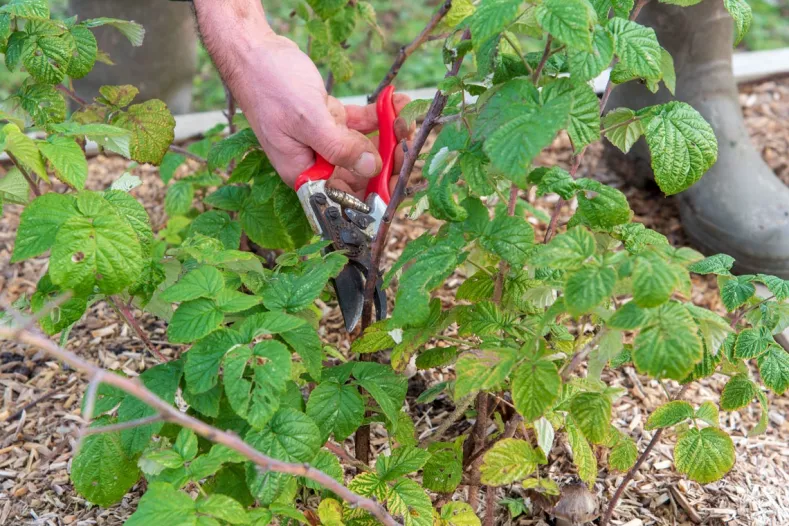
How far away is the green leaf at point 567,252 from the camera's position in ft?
3.62

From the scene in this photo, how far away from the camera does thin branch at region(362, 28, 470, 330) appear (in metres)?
1.37

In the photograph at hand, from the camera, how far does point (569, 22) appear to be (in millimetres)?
1055

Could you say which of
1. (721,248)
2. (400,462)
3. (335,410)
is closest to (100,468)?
(335,410)

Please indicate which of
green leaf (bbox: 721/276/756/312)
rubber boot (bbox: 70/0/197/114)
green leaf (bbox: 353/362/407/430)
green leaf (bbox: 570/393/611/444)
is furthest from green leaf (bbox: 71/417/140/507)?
rubber boot (bbox: 70/0/197/114)

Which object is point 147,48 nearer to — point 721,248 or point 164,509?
point 721,248

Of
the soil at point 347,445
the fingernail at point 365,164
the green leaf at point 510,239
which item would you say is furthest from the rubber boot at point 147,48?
the green leaf at point 510,239

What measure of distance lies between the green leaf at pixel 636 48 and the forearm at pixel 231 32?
952 millimetres

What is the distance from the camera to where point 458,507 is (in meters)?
1.44

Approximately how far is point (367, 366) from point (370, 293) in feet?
0.74

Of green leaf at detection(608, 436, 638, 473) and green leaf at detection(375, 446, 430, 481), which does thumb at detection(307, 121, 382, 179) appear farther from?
green leaf at detection(608, 436, 638, 473)

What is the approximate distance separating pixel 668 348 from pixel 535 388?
0.67 feet

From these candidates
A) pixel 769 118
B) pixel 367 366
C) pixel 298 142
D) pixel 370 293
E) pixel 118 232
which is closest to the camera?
pixel 118 232

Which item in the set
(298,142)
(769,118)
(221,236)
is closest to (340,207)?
(298,142)

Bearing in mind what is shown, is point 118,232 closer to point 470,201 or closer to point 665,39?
point 470,201
